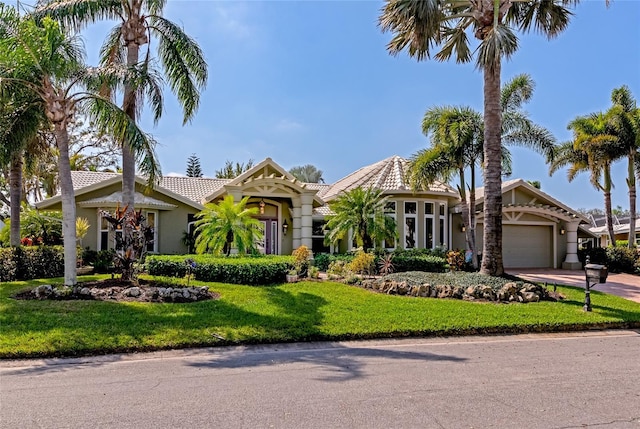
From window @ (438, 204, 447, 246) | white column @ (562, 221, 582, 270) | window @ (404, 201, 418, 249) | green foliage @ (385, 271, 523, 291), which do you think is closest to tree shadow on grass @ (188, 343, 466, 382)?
green foliage @ (385, 271, 523, 291)

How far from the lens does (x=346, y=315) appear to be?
32.5 ft

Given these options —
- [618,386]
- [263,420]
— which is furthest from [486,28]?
[263,420]

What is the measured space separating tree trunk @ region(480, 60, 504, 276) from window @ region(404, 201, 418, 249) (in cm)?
726

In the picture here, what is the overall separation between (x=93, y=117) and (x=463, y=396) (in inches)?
412

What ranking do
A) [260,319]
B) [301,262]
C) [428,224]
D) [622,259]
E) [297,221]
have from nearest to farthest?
[260,319] < [301,262] < [297,221] < [622,259] < [428,224]

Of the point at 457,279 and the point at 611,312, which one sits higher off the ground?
the point at 457,279

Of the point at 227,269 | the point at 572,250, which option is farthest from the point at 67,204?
the point at 572,250

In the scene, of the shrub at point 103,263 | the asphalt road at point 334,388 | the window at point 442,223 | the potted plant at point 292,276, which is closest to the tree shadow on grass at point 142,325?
the asphalt road at point 334,388

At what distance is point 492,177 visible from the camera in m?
13.9

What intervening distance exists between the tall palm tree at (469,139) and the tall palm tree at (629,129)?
5.60m

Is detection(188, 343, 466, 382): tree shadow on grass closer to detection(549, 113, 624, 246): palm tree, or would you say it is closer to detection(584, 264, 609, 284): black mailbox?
detection(584, 264, 609, 284): black mailbox

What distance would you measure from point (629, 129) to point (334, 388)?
2239 cm

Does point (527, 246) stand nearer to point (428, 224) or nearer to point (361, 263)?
point (428, 224)

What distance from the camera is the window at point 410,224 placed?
69.6 feet
